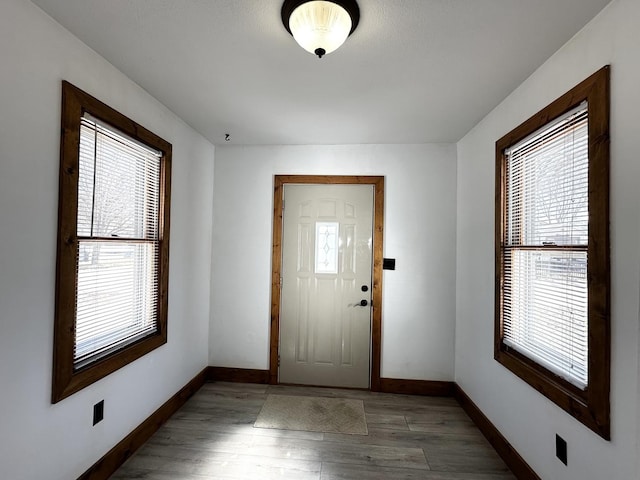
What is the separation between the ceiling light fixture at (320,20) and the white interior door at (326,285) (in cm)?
206

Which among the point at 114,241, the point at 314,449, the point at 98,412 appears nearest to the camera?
the point at 98,412

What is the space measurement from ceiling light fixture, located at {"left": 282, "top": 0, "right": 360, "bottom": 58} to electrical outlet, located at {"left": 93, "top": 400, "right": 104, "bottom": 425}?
2.32 metres

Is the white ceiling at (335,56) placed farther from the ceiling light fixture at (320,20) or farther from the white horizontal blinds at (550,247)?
the white horizontal blinds at (550,247)

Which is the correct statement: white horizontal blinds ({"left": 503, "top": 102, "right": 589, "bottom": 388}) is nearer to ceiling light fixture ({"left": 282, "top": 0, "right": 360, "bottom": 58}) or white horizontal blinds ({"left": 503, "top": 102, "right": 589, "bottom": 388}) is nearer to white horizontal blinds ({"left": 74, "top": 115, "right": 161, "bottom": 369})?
ceiling light fixture ({"left": 282, "top": 0, "right": 360, "bottom": 58})

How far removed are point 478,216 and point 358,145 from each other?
1.40 m

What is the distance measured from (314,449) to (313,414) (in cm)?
51

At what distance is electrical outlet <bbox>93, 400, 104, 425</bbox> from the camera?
2.02m

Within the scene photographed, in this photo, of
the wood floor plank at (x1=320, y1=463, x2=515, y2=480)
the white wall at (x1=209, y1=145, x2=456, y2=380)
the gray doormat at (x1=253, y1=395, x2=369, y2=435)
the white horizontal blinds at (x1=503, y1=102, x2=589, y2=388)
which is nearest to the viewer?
the white horizontal blinds at (x1=503, y1=102, x2=589, y2=388)

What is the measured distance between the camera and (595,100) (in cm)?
158

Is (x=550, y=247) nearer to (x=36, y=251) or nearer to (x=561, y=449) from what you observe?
(x=561, y=449)

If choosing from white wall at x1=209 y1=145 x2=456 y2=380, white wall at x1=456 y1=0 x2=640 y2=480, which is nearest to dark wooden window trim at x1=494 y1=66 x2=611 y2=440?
white wall at x1=456 y1=0 x2=640 y2=480

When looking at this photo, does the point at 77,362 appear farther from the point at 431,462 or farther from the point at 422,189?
the point at 422,189

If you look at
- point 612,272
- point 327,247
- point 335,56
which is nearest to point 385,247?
point 327,247

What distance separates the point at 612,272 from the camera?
148 cm
